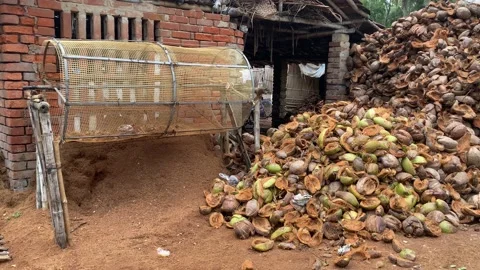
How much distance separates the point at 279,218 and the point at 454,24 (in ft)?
17.3

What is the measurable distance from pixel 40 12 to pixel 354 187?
371cm

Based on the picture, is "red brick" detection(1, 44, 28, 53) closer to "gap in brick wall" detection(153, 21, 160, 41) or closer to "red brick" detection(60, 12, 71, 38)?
"red brick" detection(60, 12, 71, 38)

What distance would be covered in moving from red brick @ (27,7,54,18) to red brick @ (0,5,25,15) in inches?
3.3

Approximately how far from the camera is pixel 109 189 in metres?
5.07

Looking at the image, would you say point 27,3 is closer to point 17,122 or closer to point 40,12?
point 40,12

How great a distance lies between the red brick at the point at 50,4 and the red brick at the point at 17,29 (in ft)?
0.95

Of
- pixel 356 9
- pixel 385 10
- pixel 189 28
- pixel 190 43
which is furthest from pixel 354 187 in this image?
pixel 385 10

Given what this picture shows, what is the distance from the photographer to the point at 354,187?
14.6 ft

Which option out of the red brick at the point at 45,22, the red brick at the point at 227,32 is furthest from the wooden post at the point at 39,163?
the red brick at the point at 227,32

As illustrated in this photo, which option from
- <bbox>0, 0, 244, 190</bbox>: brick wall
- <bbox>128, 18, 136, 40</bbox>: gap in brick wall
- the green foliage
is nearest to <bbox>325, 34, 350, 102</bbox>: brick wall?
<bbox>0, 0, 244, 190</bbox>: brick wall

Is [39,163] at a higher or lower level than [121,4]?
lower

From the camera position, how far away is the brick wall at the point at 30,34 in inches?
189

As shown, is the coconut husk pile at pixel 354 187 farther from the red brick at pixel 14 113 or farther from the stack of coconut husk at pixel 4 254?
the red brick at pixel 14 113

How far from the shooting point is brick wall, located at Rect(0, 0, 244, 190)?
479 cm
